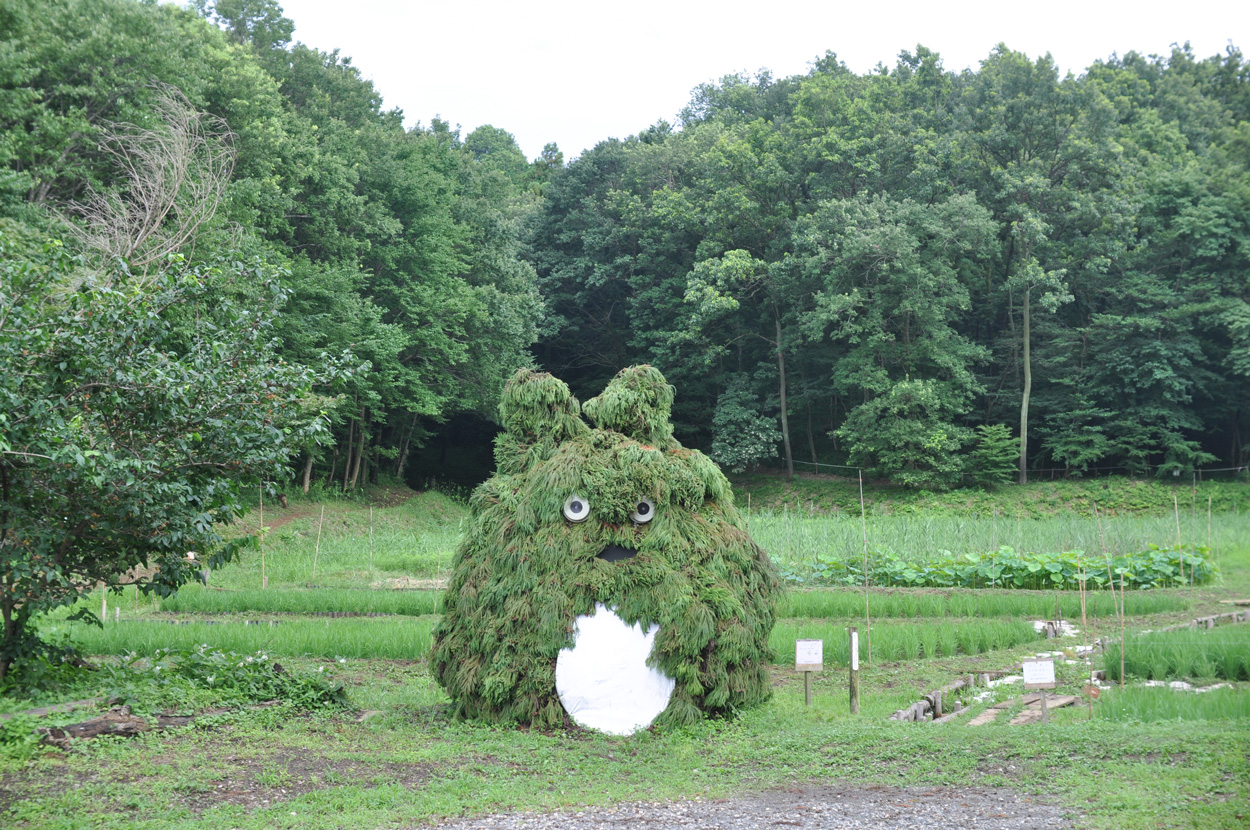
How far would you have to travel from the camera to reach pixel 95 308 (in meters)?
7.51

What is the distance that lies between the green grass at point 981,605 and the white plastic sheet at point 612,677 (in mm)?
6819

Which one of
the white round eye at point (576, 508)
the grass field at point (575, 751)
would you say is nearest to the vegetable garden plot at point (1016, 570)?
the grass field at point (575, 751)

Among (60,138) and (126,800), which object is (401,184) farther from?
(126,800)

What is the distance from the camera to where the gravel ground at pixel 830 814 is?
5188mm

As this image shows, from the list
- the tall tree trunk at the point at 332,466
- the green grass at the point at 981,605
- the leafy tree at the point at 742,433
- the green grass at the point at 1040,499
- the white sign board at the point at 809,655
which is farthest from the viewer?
the leafy tree at the point at 742,433

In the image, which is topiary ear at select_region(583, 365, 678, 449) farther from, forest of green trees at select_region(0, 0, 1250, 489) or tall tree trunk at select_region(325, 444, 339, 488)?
tall tree trunk at select_region(325, 444, 339, 488)

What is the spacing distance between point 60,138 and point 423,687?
16748 mm

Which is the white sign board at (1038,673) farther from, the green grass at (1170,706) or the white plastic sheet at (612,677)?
the white plastic sheet at (612,677)

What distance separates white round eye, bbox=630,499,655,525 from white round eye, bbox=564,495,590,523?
1.26 feet

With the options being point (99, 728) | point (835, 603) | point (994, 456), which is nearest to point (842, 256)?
point (994, 456)

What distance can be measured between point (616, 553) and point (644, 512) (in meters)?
0.40

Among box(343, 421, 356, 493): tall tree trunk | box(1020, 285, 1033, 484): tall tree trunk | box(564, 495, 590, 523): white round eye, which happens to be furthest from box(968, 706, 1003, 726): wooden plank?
box(343, 421, 356, 493): tall tree trunk

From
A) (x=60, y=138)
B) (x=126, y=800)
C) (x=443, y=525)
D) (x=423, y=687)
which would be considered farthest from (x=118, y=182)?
(x=126, y=800)

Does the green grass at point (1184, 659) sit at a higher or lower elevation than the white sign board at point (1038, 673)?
lower
